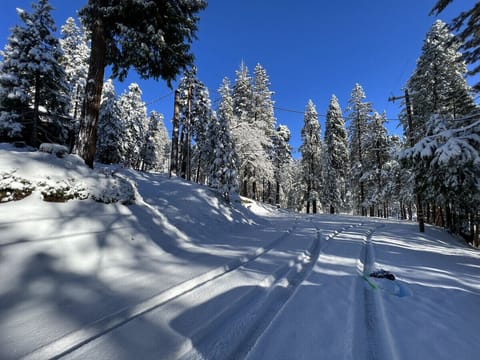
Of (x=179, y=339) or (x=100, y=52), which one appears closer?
(x=179, y=339)

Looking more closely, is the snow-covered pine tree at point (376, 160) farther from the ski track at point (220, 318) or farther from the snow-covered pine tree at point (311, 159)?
the ski track at point (220, 318)

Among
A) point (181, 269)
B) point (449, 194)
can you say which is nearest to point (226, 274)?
point (181, 269)

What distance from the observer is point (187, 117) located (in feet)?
70.8

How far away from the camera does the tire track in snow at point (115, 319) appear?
76.8 inches

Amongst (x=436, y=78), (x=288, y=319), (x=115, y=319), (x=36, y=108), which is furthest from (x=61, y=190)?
(x=436, y=78)

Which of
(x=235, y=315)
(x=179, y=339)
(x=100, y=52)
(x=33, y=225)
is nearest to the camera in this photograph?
(x=179, y=339)

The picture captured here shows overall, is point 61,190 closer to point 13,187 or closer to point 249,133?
point 13,187

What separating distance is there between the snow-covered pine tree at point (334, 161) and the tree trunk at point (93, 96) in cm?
2508

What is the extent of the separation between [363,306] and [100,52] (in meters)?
9.07

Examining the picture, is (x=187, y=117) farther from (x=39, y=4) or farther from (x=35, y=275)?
(x=35, y=275)

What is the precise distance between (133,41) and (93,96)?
212 centimetres

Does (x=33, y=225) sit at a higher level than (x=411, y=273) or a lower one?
higher

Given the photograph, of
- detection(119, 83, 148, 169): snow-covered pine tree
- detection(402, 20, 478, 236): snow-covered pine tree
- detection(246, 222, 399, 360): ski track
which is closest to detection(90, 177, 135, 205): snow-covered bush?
detection(246, 222, 399, 360): ski track

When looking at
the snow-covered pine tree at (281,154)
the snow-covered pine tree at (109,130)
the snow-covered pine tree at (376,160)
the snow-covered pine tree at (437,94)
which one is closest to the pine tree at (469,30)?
the snow-covered pine tree at (437,94)
